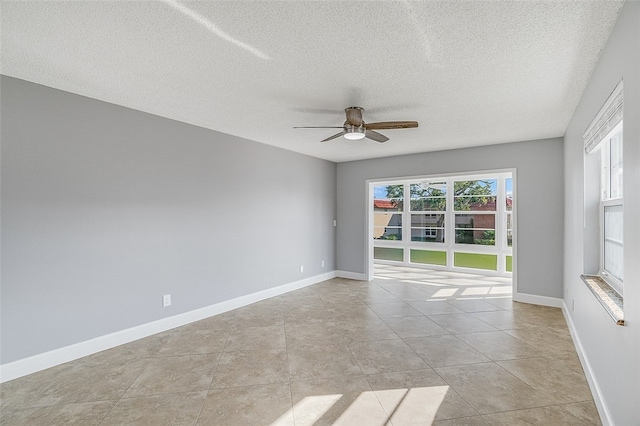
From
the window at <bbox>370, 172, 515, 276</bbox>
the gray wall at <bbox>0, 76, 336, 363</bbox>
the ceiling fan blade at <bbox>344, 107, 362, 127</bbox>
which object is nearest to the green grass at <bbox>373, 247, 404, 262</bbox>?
the window at <bbox>370, 172, 515, 276</bbox>

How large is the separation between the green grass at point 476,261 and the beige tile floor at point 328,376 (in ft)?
9.15

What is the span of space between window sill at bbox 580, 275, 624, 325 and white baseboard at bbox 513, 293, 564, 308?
2135mm

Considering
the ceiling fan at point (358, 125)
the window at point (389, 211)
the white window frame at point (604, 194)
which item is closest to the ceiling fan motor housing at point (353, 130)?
the ceiling fan at point (358, 125)

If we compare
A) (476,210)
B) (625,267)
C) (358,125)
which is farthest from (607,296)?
(476,210)

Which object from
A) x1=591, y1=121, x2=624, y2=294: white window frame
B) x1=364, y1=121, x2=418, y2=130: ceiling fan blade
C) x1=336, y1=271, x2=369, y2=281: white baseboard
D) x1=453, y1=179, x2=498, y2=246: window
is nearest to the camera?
x1=591, y1=121, x2=624, y2=294: white window frame

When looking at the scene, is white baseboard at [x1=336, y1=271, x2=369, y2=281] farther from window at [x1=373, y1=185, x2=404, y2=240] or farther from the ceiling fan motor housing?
the ceiling fan motor housing

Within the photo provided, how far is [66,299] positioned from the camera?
2.87 metres

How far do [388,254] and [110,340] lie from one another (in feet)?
22.1

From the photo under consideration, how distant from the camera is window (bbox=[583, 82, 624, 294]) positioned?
6.74 ft

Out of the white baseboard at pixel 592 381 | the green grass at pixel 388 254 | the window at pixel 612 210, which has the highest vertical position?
the window at pixel 612 210

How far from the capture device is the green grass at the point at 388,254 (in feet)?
27.2

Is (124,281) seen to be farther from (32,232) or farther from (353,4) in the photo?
(353,4)

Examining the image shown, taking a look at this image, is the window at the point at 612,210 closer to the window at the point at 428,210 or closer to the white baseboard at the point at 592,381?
the white baseboard at the point at 592,381

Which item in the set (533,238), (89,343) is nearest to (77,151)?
(89,343)
